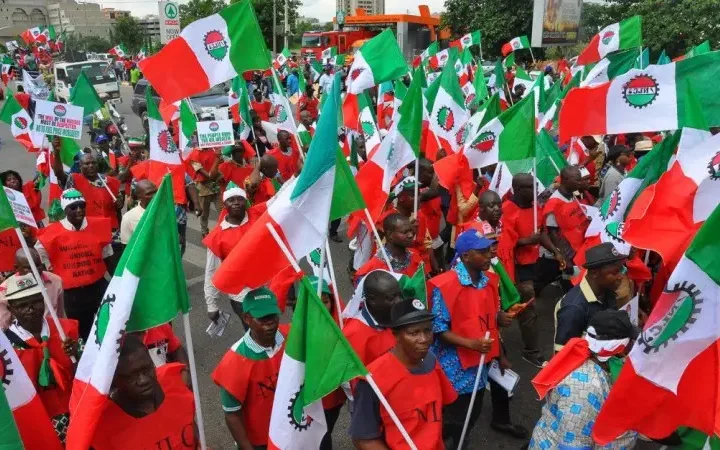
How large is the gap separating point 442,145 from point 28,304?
520 cm

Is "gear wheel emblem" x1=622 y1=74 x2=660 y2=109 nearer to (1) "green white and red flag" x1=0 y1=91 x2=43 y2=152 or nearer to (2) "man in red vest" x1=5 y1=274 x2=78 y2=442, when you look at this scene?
(2) "man in red vest" x1=5 y1=274 x2=78 y2=442

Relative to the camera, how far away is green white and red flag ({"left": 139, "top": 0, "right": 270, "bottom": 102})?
5.42 meters

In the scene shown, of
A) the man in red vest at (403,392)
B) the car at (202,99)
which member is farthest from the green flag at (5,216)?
the car at (202,99)

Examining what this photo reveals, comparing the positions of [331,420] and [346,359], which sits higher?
[346,359]

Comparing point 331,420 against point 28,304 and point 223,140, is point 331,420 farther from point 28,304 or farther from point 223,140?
point 223,140

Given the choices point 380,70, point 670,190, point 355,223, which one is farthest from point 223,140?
point 670,190

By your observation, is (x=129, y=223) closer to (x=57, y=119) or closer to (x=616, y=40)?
(x=57, y=119)

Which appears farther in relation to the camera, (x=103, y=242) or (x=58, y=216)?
(x=58, y=216)

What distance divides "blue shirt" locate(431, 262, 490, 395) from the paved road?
1071 mm

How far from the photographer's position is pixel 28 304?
3.47m

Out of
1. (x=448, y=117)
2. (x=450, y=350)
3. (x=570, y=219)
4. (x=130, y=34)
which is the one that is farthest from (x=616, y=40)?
(x=130, y=34)

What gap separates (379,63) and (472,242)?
15.0 feet

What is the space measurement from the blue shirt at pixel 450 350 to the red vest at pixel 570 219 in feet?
7.54

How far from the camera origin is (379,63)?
759cm
